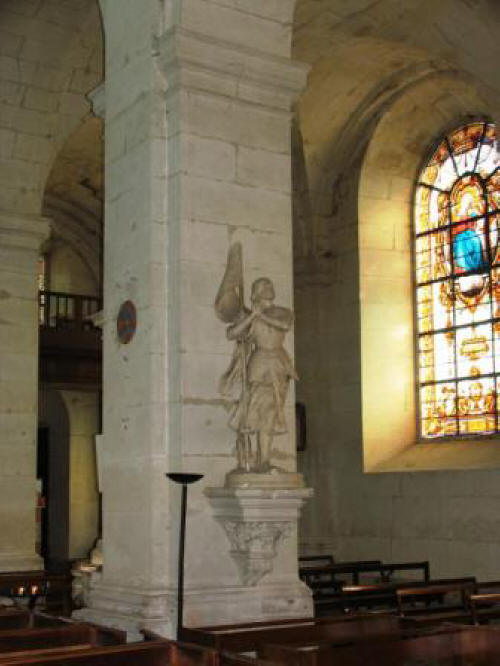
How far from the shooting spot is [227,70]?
883 cm

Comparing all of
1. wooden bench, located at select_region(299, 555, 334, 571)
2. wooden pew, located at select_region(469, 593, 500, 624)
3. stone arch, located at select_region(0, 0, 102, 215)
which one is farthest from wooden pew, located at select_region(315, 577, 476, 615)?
stone arch, located at select_region(0, 0, 102, 215)

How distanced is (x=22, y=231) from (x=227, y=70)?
5.58 metres

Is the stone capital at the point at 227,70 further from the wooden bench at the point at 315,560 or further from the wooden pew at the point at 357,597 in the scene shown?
the wooden bench at the point at 315,560

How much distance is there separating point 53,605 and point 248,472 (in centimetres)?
435

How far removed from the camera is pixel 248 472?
8.21 metres

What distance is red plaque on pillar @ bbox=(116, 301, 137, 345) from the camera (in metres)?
8.69

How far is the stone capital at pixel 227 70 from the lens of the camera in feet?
28.3

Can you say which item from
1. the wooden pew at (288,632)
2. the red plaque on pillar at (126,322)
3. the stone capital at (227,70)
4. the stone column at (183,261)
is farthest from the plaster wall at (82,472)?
the wooden pew at (288,632)

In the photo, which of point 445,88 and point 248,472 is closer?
point 248,472

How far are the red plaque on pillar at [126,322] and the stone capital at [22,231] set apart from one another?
513cm

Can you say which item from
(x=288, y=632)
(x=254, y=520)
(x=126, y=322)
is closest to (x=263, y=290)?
(x=126, y=322)

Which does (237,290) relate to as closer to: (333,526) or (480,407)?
(480,407)

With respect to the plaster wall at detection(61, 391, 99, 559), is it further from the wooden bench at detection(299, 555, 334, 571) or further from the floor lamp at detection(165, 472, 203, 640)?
the floor lamp at detection(165, 472, 203, 640)

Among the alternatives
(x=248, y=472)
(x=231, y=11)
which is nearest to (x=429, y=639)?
(x=248, y=472)
